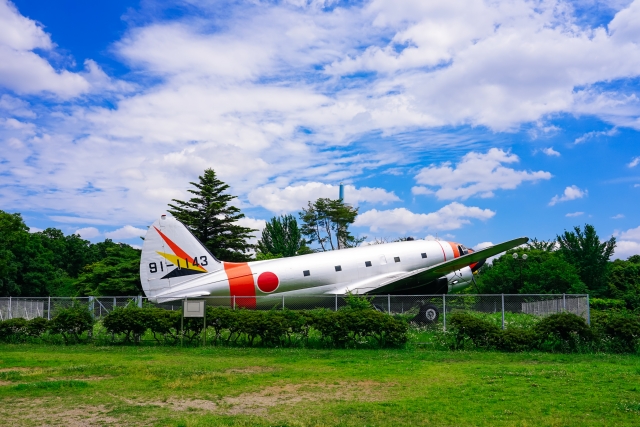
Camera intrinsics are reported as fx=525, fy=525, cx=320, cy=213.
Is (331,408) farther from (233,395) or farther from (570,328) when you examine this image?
(570,328)

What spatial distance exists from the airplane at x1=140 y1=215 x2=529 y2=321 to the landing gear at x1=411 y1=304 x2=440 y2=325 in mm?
43

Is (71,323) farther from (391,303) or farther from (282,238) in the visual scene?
(282,238)

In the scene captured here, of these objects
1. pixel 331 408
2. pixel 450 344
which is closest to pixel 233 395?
pixel 331 408

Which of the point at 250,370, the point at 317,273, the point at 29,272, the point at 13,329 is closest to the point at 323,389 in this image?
the point at 250,370

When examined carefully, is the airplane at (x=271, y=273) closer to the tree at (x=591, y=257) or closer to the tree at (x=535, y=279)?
the tree at (x=535, y=279)

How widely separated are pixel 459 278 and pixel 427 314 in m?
5.33

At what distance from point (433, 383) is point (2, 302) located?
2824cm

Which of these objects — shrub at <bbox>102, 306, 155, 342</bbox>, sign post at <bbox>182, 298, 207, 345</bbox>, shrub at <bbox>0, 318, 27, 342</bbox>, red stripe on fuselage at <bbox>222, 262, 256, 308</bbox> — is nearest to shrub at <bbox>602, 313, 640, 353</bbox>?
sign post at <bbox>182, 298, 207, 345</bbox>

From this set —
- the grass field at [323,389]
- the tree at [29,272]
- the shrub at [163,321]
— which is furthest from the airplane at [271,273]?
the tree at [29,272]

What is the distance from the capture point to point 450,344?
1705cm

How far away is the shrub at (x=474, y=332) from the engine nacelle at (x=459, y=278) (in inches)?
389

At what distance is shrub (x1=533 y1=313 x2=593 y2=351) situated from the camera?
1639 centimetres

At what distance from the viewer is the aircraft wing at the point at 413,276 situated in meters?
23.5

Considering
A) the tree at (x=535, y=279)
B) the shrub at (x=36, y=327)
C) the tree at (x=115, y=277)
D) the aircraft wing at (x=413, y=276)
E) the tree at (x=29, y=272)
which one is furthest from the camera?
the tree at (x=29, y=272)
